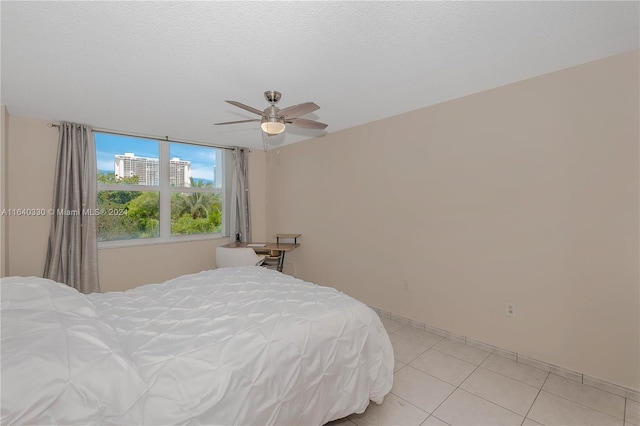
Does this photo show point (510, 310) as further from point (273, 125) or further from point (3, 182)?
point (3, 182)

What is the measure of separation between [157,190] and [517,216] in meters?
4.39

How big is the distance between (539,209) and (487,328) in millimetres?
1165

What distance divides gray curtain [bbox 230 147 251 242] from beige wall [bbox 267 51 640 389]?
74.9 inches

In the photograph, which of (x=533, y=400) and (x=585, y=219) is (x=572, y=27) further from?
(x=533, y=400)

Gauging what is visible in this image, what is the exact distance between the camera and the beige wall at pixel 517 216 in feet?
6.65

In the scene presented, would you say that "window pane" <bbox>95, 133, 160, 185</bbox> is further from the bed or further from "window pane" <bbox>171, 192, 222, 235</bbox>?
the bed

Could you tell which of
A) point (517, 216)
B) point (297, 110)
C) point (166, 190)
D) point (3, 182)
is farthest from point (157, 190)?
point (517, 216)

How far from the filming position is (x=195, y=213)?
4.55 meters

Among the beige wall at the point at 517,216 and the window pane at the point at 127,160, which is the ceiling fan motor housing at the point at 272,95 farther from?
the window pane at the point at 127,160

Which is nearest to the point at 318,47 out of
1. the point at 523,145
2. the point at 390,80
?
the point at 390,80

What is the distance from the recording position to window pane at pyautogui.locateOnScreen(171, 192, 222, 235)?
4.34 meters

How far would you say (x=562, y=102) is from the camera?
2.23 m

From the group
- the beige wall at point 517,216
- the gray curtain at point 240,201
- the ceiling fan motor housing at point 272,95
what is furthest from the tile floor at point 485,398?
the gray curtain at point 240,201

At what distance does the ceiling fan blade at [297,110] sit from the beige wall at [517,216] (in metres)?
1.52
